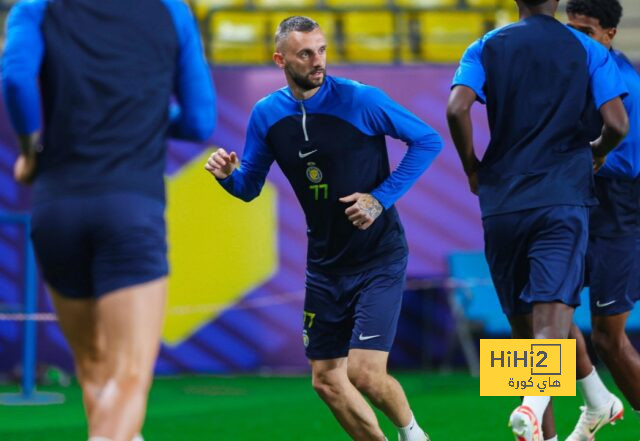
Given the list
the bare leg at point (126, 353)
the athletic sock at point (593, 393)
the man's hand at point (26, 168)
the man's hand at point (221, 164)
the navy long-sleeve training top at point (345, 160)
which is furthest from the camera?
the athletic sock at point (593, 393)

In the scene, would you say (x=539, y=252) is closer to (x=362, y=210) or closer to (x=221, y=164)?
(x=362, y=210)

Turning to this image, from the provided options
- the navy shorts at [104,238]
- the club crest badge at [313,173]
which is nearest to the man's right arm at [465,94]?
the club crest badge at [313,173]

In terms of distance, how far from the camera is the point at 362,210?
Result: 5.45 metres

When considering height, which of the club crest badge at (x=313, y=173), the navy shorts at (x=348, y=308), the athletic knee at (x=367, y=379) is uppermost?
the club crest badge at (x=313, y=173)

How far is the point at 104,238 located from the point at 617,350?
325cm

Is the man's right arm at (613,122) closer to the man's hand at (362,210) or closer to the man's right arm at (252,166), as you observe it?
the man's hand at (362,210)

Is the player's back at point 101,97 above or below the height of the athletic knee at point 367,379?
above

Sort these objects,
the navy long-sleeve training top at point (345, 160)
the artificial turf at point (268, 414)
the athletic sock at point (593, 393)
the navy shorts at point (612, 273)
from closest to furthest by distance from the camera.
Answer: the navy long-sleeve training top at point (345, 160)
the navy shorts at point (612, 273)
the athletic sock at point (593, 393)
the artificial turf at point (268, 414)

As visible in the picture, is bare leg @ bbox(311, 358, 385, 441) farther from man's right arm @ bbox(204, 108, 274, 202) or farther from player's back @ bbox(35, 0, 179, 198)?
player's back @ bbox(35, 0, 179, 198)

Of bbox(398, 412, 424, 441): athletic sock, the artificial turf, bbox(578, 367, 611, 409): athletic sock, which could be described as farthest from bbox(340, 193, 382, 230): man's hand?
the artificial turf

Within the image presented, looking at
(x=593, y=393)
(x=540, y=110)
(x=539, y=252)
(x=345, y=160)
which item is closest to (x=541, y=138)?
(x=540, y=110)

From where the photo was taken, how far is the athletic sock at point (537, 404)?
4.84 m

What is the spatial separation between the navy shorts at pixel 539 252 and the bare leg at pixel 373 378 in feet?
2.18

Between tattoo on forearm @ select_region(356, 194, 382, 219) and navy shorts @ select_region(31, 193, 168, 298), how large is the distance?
179 cm
